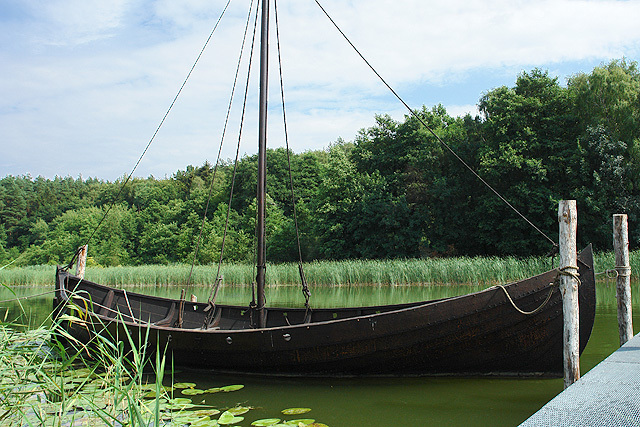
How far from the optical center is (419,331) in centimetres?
501

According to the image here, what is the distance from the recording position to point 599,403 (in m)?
2.28

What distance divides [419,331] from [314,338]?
1095 millimetres

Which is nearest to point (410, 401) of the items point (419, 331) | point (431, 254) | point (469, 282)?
point (419, 331)

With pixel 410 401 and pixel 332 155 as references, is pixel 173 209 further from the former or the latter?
pixel 410 401

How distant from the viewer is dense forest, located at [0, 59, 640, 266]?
2466 centimetres

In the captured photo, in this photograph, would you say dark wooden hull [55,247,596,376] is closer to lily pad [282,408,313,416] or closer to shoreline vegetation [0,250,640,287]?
lily pad [282,408,313,416]

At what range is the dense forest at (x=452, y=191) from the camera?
24.7m

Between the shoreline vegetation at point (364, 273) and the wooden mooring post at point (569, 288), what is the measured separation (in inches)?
490

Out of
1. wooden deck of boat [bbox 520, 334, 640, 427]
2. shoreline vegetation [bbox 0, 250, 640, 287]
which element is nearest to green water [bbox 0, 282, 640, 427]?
wooden deck of boat [bbox 520, 334, 640, 427]

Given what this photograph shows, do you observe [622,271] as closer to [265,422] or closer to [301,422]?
[301,422]

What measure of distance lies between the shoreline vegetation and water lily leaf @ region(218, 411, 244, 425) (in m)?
12.4

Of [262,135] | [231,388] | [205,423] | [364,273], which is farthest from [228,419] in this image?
[364,273]

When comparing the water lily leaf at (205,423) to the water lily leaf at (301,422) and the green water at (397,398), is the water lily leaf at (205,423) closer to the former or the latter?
the green water at (397,398)

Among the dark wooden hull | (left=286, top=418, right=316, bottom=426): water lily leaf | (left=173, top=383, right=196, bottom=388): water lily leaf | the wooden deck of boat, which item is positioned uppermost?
the wooden deck of boat
